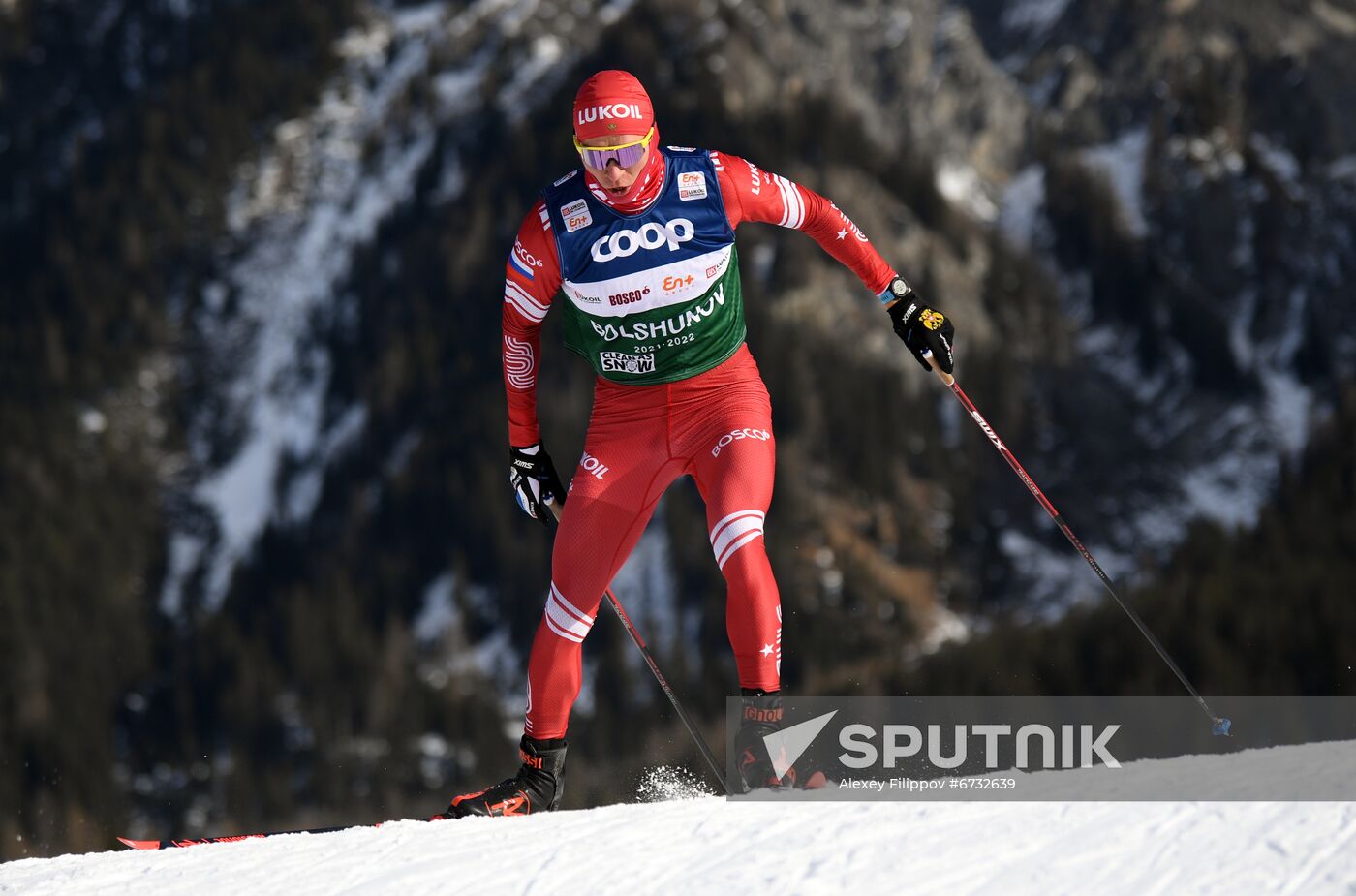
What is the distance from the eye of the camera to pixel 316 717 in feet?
340

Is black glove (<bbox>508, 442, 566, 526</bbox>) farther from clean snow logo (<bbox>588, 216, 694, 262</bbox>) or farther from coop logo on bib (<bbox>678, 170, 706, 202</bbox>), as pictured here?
coop logo on bib (<bbox>678, 170, 706, 202</bbox>)

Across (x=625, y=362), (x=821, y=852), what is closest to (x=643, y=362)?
(x=625, y=362)

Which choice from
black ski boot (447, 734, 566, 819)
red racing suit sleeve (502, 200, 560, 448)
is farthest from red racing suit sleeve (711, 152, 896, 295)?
black ski boot (447, 734, 566, 819)

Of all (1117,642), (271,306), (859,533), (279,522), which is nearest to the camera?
(1117,642)

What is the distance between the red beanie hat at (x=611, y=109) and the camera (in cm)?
654

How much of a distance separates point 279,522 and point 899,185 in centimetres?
5723

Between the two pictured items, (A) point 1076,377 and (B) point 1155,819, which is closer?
(B) point 1155,819

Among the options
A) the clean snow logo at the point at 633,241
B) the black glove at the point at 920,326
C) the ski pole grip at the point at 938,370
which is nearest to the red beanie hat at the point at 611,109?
the clean snow logo at the point at 633,241

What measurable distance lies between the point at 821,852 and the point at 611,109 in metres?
3.11

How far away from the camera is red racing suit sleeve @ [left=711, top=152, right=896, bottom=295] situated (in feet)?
22.9

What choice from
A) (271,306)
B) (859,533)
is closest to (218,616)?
(271,306)

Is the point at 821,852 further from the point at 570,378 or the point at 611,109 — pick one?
the point at 570,378

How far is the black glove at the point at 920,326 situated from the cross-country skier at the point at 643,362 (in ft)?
1.06

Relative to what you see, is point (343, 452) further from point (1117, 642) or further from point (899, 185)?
point (1117, 642)
